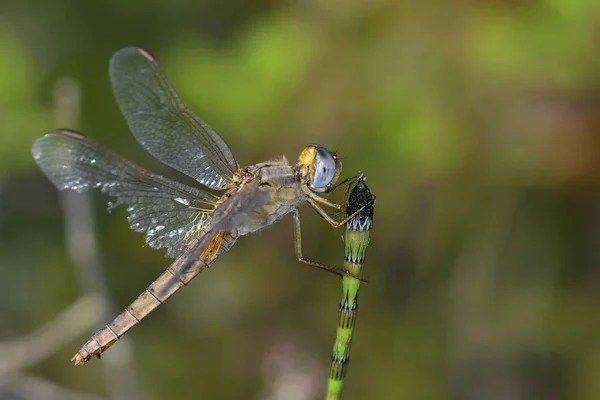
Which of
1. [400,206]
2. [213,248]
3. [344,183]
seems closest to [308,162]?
[344,183]

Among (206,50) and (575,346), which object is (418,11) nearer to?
(206,50)

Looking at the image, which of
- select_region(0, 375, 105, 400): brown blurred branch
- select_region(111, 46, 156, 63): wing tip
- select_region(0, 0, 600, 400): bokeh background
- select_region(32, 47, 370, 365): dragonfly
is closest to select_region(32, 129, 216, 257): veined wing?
select_region(32, 47, 370, 365): dragonfly

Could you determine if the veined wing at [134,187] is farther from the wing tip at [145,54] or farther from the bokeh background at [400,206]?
the bokeh background at [400,206]

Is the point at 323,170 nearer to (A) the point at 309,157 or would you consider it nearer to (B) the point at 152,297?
(A) the point at 309,157

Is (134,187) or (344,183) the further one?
Result: (134,187)

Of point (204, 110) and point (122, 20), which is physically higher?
point (122, 20)

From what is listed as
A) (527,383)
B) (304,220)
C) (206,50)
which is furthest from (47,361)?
(527,383)

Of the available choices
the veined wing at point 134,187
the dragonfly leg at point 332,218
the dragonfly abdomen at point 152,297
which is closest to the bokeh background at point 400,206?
the veined wing at point 134,187
